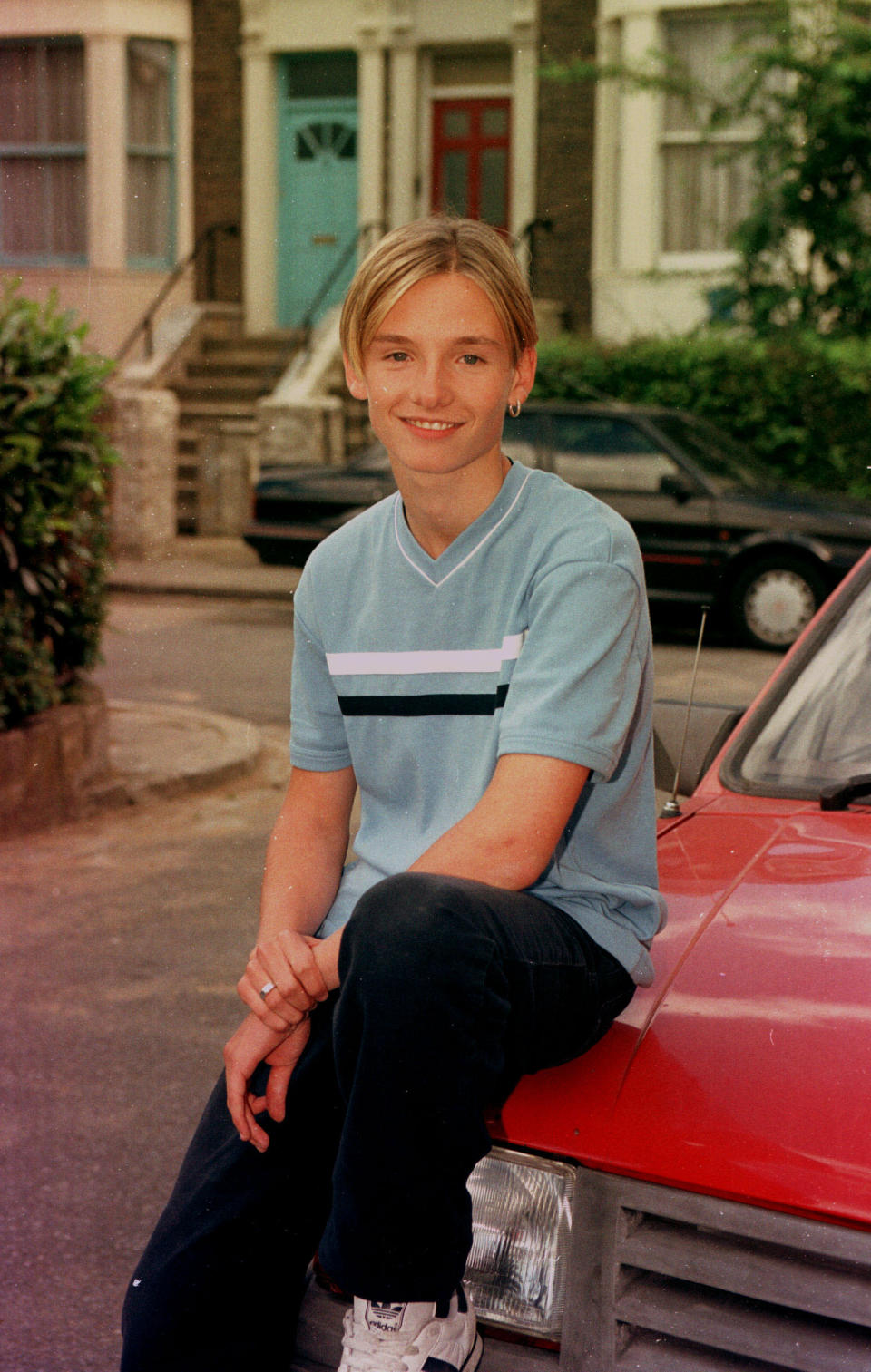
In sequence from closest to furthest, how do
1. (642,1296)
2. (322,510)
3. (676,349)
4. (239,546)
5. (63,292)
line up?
(642,1296) < (322,510) < (676,349) < (239,546) < (63,292)

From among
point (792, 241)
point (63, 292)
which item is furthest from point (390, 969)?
point (63, 292)

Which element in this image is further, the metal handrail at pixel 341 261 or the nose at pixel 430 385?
the metal handrail at pixel 341 261

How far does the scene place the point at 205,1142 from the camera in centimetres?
211

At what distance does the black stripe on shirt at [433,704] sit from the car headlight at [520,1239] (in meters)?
0.61

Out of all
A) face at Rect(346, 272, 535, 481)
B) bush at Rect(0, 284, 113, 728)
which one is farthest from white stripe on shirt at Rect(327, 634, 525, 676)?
bush at Rect(0, 284, 113, 728)

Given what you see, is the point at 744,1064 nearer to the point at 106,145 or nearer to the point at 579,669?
the point at 579,669

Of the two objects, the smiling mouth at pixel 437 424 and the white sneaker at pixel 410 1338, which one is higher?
the smiling mouth at pixel 437 424

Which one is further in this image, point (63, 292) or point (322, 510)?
point (63, 292)

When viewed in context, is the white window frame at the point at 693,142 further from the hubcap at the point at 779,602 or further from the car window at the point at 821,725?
the car window at the point at 821,725

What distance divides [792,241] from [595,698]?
15452mm

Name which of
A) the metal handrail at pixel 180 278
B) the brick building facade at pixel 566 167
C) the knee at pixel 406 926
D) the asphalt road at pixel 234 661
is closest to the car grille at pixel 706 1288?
the knee at pixel 406 926

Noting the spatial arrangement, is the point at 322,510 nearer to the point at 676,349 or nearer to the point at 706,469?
the point at 706,469

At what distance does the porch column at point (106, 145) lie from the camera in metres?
19.9

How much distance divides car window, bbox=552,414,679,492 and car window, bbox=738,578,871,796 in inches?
344
